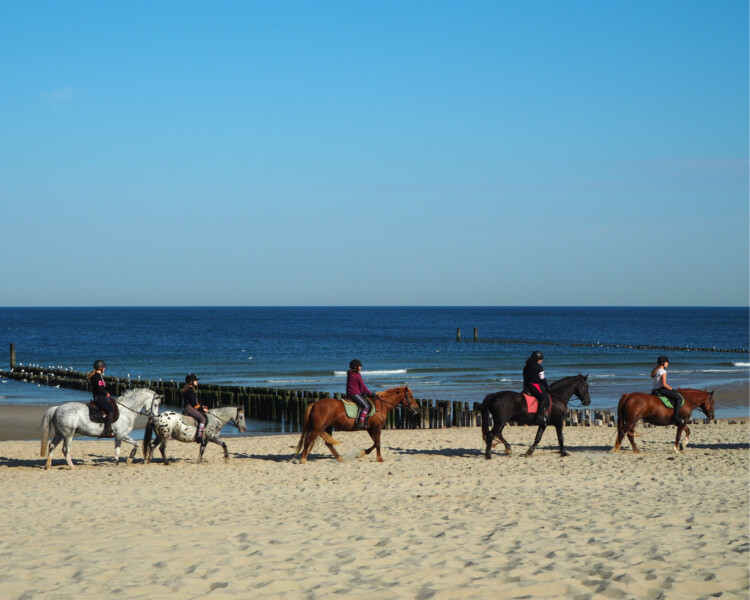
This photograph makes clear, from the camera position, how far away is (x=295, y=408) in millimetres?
29344

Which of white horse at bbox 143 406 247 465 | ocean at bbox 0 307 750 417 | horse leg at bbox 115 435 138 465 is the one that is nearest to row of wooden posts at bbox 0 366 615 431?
ocean at bbox 0 307 750 417

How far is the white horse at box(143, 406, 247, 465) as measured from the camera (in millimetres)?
16734

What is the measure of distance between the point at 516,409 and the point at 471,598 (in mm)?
10597

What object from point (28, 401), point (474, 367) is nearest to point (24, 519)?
point (28, 401)

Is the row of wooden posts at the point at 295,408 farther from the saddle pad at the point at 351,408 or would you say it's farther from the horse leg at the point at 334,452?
the saddle pad at the point at 351,408

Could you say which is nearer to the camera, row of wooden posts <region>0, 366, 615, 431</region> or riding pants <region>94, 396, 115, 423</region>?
riding pants <region>94, 396, 115, 423</region>

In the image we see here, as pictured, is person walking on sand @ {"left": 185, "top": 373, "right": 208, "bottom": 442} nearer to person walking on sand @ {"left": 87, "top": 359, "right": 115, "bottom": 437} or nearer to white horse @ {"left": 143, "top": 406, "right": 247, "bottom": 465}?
white horse @ {"left": 143, "top": 406, "right": 247, "bottom": 465}

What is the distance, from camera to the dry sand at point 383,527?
23.3 feet

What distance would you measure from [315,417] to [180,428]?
3019 millimetres

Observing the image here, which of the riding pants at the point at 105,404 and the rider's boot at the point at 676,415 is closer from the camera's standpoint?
the riding pants at the point at 105,404

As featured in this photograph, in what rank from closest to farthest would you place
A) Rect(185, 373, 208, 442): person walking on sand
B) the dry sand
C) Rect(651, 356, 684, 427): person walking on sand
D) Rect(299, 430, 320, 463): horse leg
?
1. the dry sand
2. Rect(185, 373, 208, 442): person walking on sand
3. Rect(299, 430, 320, 463): horse leg
4. Rect(651, 356, 684, 427): person walking on sand

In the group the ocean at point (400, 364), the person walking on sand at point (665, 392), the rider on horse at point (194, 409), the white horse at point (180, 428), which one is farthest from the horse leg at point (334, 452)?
the ocean at point (400, 364)

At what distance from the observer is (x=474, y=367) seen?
2226 inches

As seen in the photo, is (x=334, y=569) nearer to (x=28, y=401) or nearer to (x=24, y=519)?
(x=24, y=519)
